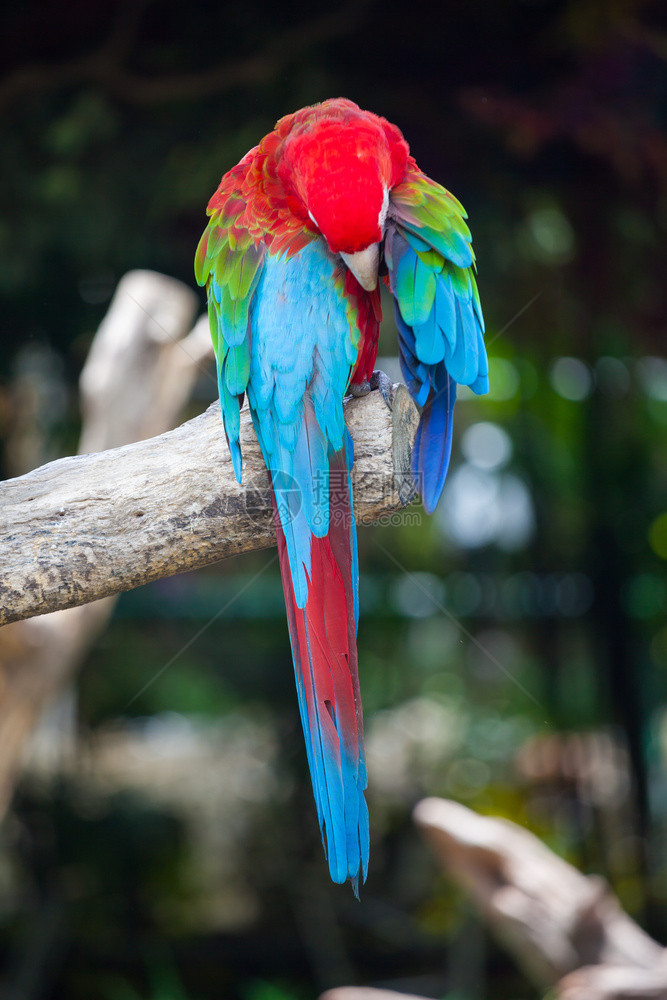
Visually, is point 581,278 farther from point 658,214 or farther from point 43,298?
point 43,298

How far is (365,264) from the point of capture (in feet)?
2.25

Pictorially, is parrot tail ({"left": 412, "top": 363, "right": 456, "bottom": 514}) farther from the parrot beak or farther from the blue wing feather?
the parrot beak

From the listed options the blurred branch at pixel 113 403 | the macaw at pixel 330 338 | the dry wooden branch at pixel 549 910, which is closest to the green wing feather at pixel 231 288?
the macaw at pixel 330 338

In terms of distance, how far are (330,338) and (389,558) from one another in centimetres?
110

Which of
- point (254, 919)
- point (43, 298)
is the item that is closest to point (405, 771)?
point (254, 919)

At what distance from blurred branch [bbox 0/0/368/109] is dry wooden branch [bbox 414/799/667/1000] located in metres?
1.37

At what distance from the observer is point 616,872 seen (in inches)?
68.5

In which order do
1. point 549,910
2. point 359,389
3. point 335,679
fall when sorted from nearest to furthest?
point 335,679 → point 359,389 → point 549,910

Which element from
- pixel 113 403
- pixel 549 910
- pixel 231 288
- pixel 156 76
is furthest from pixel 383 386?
pixel 156 76

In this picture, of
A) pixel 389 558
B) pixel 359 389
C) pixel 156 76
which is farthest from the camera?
pixel 389 558

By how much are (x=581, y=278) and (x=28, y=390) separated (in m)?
1.18

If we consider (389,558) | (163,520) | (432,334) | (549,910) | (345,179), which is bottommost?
(549,910)

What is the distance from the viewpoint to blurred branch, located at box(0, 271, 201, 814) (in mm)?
1244

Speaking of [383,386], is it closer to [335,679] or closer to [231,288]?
[231,288]
